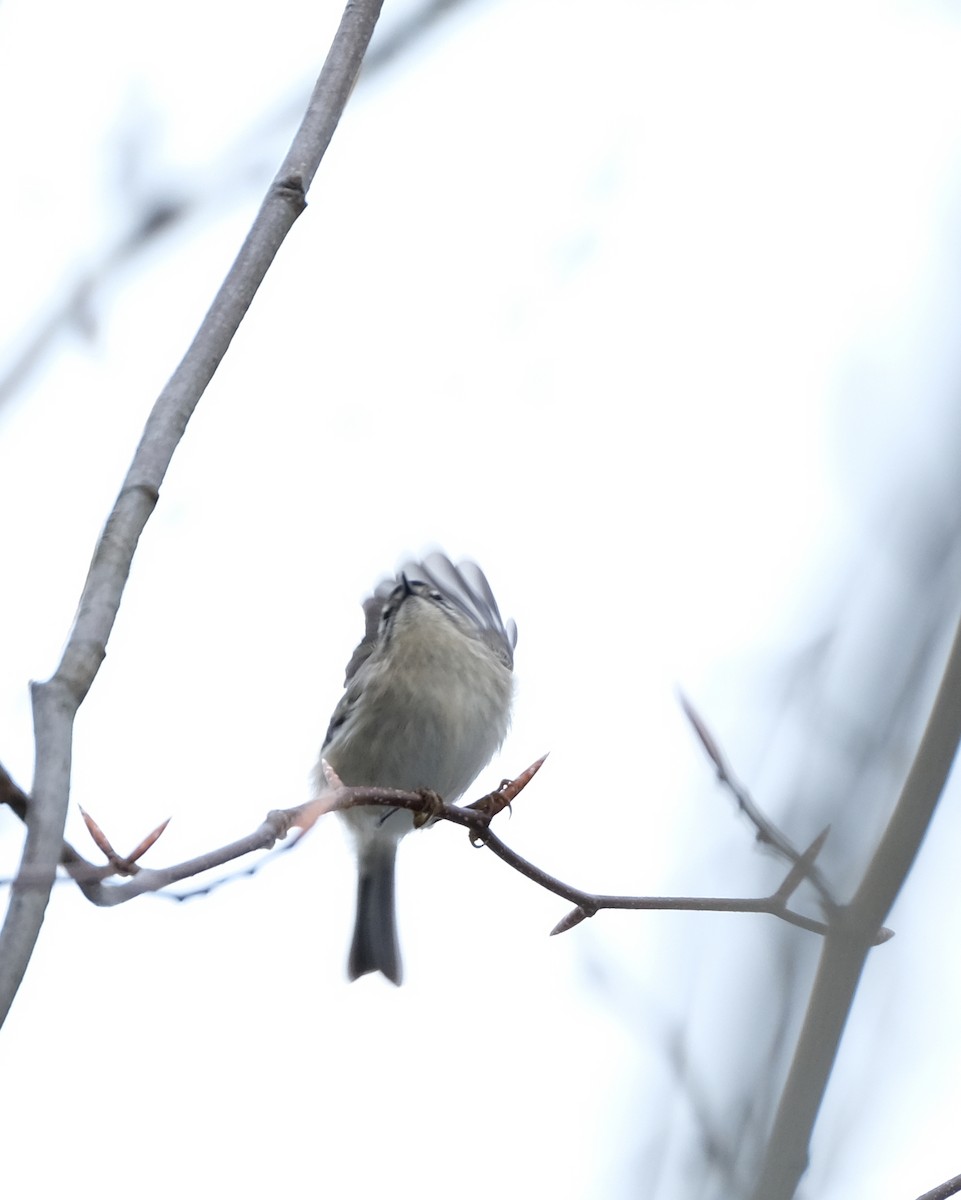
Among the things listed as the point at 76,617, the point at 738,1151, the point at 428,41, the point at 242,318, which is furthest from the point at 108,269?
the point at 738,1151

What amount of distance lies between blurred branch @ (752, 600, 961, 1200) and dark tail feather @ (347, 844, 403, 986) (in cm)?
418

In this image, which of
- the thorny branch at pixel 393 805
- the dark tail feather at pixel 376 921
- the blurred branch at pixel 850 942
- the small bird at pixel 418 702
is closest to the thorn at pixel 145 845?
the thorny branch at pixel 393 805

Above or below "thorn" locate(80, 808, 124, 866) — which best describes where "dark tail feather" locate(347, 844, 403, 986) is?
above

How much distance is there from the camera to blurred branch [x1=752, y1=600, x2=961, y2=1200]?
1095 mm

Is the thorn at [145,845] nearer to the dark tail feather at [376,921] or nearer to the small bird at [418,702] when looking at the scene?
the small bird at [418,702]

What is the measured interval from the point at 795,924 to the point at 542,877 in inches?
23.2

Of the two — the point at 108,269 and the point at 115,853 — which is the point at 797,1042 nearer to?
the point at 115,853

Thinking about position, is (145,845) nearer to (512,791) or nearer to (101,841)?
(101,841)

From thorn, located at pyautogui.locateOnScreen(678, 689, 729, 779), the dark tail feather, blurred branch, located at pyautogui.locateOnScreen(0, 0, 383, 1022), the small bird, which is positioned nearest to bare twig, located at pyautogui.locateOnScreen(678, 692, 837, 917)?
thorn, located at pyautogui.locateOnScreen(678, 689, 729, 779)

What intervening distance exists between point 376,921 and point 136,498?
4039 mm

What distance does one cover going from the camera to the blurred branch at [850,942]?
109cm

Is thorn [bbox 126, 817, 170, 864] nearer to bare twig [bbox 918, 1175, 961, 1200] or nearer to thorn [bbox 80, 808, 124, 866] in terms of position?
thorn [bbox 80, 808, 124, 866]

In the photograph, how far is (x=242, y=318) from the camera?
1.72 m

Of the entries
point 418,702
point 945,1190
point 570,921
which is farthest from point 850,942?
point 418,702
